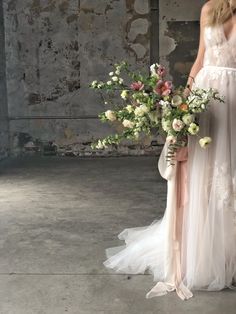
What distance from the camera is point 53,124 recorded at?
7.83 m

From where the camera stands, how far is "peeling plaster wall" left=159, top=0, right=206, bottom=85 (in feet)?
24.4

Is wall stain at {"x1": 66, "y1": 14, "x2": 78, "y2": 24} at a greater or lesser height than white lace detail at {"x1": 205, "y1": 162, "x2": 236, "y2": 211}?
greater

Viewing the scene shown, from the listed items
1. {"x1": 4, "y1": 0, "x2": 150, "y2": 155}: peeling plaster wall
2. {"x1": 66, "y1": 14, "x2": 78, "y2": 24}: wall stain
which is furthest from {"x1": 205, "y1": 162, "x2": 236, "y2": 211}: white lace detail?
{"x1": 66, "y1": 14, "x2": 78, "y2": 24}: wall stain

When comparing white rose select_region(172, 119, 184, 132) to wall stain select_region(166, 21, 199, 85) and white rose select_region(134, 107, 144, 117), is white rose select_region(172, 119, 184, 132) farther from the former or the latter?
wall stain select_region(166, 21, 199, 85)

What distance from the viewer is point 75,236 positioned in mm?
3777

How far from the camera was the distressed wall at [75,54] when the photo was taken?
751 cm

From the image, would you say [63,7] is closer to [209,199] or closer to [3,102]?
[3,102]

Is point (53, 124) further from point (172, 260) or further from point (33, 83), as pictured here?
point (172, 260)

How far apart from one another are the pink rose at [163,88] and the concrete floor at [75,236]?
1.12m

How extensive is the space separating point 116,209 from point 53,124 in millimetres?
3571

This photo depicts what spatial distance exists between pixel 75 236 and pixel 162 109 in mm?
1635

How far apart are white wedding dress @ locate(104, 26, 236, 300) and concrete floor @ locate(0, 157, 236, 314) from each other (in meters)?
0.13

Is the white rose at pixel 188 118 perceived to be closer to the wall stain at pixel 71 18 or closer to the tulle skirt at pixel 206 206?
the tulle skirt at pixel 206 206

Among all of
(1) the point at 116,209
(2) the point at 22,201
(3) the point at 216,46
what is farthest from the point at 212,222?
(2) the point at 22,201
